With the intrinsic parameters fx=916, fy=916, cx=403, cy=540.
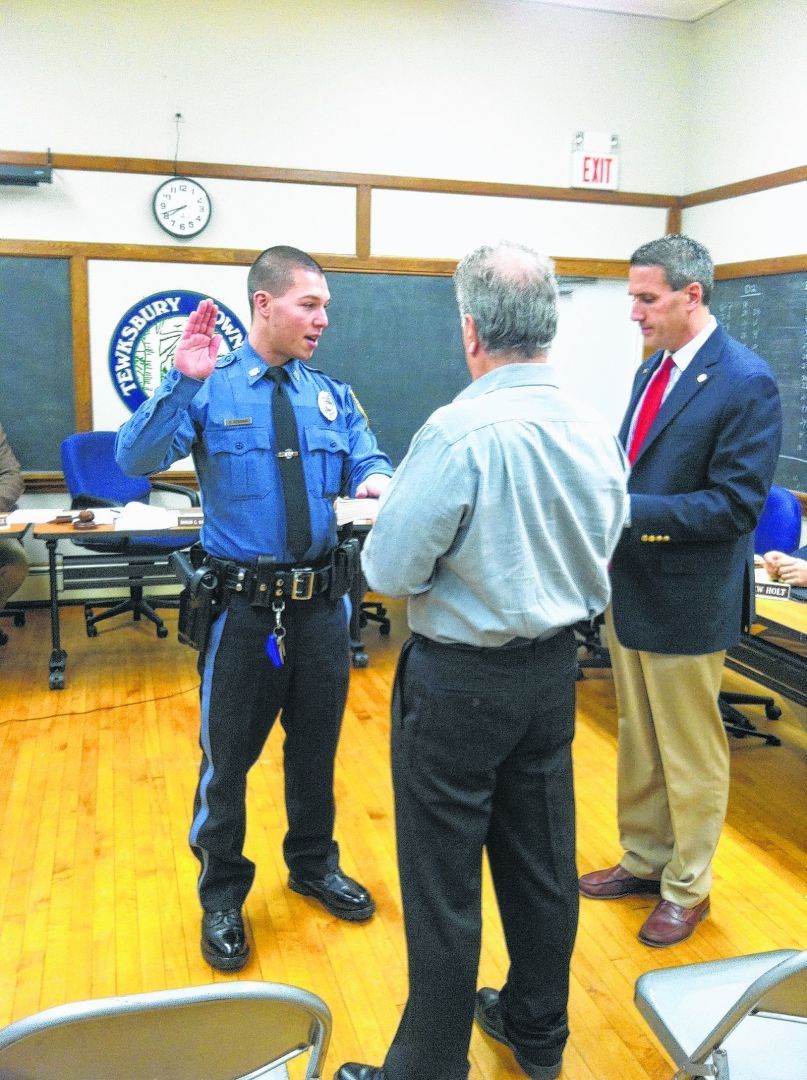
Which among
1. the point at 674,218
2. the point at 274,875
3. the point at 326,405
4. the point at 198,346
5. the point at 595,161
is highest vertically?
the point at 595,161

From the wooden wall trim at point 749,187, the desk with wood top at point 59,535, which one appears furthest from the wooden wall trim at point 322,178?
the desk with wood top at point 59,535

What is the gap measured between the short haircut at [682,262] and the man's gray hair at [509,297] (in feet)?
2.54

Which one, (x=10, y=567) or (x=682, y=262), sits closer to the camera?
(x=682, y=262)

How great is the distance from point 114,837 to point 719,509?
2.02 metres

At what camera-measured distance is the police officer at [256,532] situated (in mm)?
2119

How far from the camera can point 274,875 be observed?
8.55ft

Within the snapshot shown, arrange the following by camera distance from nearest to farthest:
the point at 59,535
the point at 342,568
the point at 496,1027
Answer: the point at 496,1027 → the point at 342,568 → the point at 59,535

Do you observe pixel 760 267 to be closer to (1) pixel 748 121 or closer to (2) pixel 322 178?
(1) pixel 748 121

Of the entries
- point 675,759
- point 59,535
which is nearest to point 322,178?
point 59,535

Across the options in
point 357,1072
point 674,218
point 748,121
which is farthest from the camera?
point 674,218

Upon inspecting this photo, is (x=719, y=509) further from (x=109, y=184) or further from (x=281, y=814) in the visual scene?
(x=109, y=184)

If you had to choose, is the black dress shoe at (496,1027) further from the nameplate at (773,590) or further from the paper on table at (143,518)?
the paper on table at (143,518)

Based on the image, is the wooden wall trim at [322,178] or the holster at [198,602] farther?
the wooden wall trim at [322,178]

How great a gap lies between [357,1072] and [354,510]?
116 centimetres
